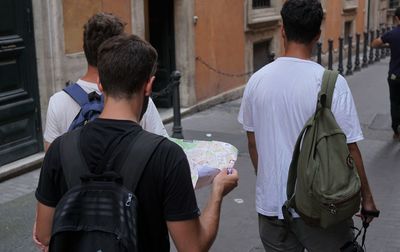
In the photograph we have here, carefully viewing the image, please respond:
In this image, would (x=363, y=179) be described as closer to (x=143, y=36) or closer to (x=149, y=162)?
(x=149, y=162)

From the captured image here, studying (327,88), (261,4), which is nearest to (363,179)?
(327,88)

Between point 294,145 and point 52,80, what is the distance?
5.03 m

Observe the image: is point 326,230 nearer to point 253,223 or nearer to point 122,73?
A: point 122,73

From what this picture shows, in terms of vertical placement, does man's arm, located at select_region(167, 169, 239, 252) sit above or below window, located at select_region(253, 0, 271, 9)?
below

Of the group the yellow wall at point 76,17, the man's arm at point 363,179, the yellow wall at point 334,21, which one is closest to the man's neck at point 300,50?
the man's arm at point 363,179

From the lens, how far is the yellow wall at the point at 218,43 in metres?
11.1

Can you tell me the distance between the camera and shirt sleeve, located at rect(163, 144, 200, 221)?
6.12 ft

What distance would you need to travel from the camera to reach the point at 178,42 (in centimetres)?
1060

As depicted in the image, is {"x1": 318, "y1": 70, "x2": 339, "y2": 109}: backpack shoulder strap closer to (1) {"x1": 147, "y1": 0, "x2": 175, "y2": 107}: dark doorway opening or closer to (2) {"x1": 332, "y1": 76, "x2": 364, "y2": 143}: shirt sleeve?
(2) {"x1": 332, "y1": 76, "x2": 364, "y2": 143}: shirt sleeve

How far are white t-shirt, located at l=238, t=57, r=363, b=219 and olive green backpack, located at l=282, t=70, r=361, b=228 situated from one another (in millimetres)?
91

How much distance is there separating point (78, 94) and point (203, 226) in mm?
1025

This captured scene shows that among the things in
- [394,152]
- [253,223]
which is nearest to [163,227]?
[253,223]

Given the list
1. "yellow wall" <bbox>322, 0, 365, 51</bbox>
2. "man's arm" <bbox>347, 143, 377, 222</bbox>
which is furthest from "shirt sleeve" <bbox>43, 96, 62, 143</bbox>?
"yellow wall" <bbox>322, 0, 365, 51</bbox>

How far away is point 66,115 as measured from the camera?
276 cm
